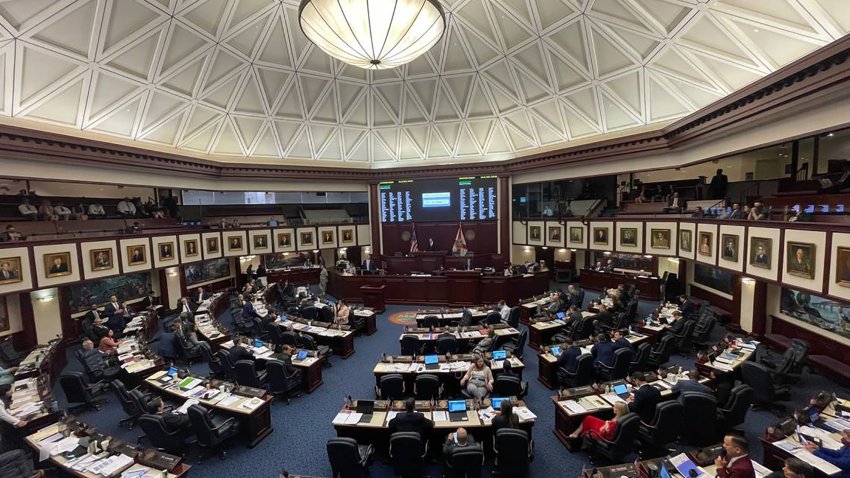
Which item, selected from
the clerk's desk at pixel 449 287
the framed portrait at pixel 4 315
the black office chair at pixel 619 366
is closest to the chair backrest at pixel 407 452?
the black office chair at pixel 619 366

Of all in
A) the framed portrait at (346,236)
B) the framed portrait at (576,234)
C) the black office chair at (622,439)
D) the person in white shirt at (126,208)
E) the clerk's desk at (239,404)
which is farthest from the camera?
the framed portrait at (346,236)

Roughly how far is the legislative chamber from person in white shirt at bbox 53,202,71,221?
0.40m

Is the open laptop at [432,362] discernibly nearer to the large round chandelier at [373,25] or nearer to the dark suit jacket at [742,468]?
the dark suit jacket at [742,468]

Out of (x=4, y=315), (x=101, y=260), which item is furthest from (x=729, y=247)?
(x=4, y=315)

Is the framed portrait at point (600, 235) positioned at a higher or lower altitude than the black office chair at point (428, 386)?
higher

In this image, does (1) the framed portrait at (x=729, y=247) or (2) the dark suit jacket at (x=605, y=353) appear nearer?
(2) the dark suit jacket at (x=605, y=353)

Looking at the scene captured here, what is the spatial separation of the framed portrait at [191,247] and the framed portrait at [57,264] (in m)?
4.88

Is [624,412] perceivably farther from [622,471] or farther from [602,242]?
[602,242]

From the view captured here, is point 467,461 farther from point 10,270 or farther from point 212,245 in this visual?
point 212,245

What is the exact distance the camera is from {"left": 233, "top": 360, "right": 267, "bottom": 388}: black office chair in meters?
8.33

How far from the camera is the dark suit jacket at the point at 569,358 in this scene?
8297 mm

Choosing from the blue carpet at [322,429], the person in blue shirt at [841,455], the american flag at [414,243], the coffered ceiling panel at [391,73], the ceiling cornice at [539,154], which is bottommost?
the blue carpet at [322,429]

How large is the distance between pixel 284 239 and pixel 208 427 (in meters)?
15.5

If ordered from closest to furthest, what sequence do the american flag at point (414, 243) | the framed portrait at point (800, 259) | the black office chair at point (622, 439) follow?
1. the black office chair at point (622, 439)
2. the framed portrait at point (800, 259)
3. the american flag at point (414, 243)
